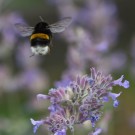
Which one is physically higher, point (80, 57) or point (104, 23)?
point (104, 23)

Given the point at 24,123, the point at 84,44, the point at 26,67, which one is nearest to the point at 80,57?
the point at 84,44

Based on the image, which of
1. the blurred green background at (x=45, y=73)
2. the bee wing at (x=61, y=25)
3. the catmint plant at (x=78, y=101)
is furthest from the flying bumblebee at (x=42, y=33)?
the blurred green background at (x=45, y=73)

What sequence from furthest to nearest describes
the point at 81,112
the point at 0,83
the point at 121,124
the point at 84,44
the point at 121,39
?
the point at 121,39 < the point at 121,124 < the point at 0,83 < the point at 84,44 < the point at 81,112

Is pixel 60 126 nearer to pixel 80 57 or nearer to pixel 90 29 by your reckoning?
pixel 80 57

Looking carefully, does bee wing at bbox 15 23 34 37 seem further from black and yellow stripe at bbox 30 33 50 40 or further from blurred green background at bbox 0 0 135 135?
blurred green background at bbox 0 0 135 135

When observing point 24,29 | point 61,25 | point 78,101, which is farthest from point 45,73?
point 78,101

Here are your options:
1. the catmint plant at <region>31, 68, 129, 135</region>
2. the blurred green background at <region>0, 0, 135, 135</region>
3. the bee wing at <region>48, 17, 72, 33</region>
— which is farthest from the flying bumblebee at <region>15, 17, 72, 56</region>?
the blurred green background at <region>0, 0, 135, 135</region>
